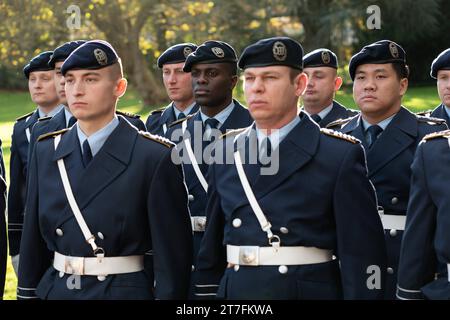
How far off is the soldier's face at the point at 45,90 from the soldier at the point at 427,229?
179 inches

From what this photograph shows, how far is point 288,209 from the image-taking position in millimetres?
4547

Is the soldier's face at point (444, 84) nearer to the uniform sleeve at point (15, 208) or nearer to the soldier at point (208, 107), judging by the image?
the soldier at point (208, 107)

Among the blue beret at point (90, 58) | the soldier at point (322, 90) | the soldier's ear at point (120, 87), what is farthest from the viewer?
the soldier at point (322, 90)

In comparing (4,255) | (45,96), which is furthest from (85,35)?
(4,255)

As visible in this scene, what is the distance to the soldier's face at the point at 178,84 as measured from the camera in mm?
8031

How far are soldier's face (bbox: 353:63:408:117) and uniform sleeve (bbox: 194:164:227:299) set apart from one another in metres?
1.84

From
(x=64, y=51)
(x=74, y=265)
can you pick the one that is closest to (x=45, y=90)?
(x=64, y=51)

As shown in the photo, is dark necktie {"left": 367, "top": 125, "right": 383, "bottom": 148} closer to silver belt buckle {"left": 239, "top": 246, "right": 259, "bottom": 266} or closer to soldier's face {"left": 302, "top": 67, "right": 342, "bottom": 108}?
soldier's face {"left": 302, "top": 67, "right": 342, "bottom": 108}

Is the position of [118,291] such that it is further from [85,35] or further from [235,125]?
[85,35]

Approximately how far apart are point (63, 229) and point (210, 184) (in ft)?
2.76

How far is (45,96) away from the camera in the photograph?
26.7 feet

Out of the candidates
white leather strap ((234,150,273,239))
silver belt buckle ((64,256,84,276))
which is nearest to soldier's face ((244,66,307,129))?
white leather strap ((234,150,273,239))

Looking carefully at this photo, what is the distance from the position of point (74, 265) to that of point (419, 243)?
5.80ft

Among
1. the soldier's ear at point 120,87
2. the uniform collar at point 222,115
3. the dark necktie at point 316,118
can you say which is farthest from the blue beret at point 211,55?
the soldier's ear at point 120,87
